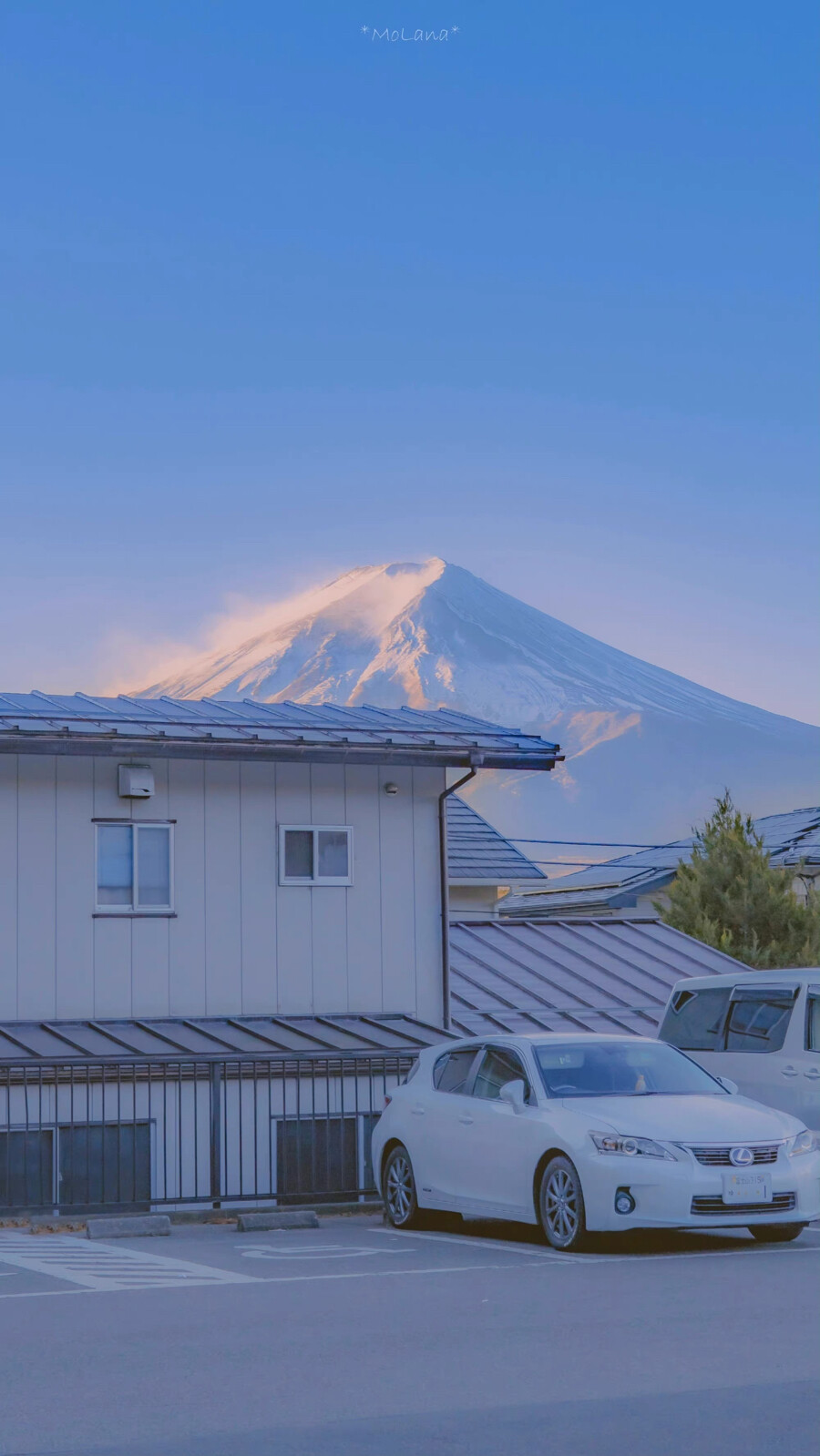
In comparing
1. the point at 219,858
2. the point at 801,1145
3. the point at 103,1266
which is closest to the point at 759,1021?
the point at 801,1145

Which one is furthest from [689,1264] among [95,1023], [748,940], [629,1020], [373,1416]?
[748,940]

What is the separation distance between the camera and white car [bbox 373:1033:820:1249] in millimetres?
11062

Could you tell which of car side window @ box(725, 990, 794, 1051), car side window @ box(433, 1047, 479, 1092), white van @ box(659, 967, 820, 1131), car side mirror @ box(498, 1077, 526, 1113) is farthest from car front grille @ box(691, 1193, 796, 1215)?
car side window @ box(725, 990, 794, 1051)

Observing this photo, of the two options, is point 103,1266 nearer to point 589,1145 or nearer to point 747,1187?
point 589,1145

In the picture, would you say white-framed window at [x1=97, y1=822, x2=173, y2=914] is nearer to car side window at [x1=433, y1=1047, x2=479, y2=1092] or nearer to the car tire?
the car tire

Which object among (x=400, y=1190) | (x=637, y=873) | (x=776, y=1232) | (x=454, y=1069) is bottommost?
(x=776, y=1232)

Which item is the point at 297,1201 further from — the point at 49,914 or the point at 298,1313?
the point at 298,1313

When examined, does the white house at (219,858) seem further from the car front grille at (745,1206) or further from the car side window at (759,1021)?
the car front grille at (745,1206)

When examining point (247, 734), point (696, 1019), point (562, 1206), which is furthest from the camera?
point (247, 734)

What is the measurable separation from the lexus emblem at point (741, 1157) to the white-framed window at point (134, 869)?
9373 millimetres

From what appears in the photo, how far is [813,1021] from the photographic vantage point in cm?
1459

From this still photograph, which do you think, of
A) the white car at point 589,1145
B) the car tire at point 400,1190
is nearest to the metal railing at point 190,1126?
the car tire at point 400,1190

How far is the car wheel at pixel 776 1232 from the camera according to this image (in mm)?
11512

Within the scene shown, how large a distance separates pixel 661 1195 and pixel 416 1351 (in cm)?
365
